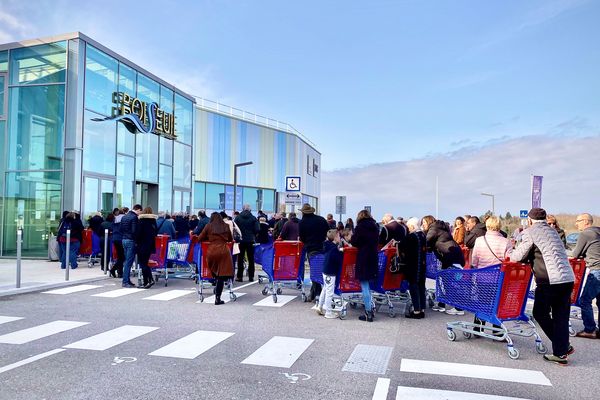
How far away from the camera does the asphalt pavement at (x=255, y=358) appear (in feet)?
15.8

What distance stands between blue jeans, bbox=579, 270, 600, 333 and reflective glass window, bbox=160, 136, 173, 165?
65.3ft

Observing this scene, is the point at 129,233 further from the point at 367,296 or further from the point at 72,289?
the point at 367,296

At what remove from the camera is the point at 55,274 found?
13609mm

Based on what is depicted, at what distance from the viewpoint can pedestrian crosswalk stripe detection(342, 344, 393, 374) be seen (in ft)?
18.1

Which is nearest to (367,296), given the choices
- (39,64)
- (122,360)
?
(122,360)

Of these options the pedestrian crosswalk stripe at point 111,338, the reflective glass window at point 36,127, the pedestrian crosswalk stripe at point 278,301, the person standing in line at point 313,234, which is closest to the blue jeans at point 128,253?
the pedestrian crosswalk stripe at point 278,301

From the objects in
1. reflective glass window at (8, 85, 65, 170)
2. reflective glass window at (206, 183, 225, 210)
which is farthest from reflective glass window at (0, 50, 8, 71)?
reflective glass window at (206, 183, 225, 210)

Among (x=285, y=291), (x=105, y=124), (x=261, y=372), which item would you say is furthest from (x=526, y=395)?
(x=105, y=124)

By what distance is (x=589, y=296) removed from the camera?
7723 mm

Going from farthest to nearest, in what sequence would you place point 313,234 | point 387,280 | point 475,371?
point 313,234, point 387,280, point 475,371

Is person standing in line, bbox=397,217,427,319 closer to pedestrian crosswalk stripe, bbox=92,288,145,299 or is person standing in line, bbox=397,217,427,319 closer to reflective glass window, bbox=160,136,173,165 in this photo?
pedestrian crosswalk stripe, bbox=92,288,145,299

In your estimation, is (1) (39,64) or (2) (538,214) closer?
(2) (538,214)

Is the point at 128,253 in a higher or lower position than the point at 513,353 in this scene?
higher

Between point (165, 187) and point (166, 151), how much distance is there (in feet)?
5.78
